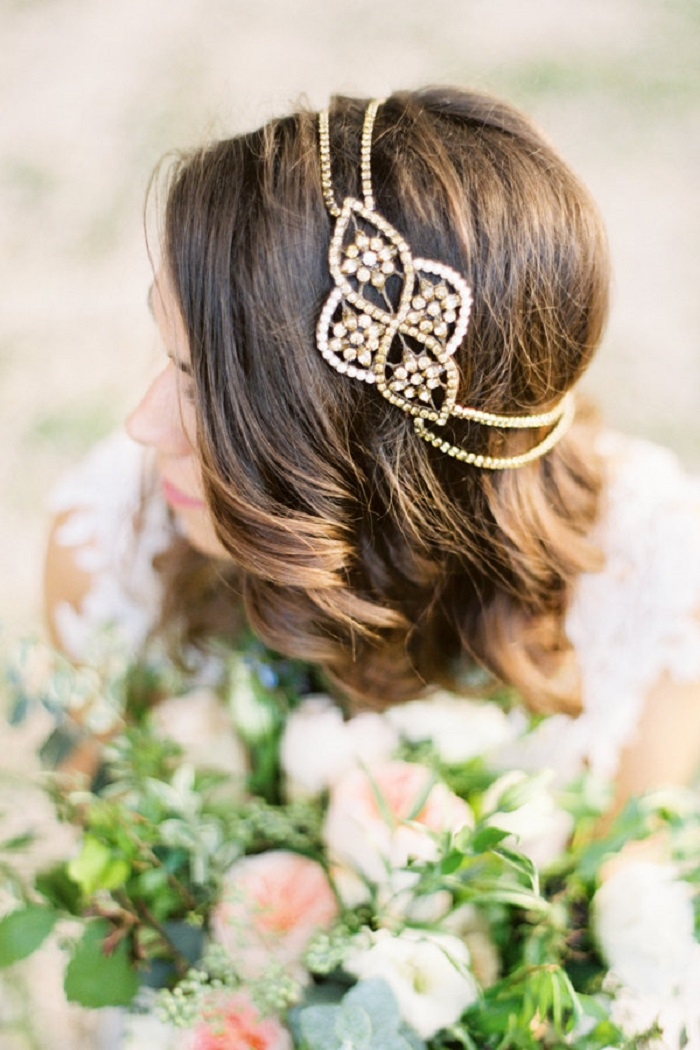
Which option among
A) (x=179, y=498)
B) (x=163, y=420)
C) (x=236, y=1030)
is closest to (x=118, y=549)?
(x=179, y=498)

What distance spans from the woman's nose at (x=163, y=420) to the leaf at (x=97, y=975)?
1.47 feet

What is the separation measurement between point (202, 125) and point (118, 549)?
1179mm

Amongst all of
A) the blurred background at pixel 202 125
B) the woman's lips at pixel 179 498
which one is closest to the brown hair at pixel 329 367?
the woman's lips at pixel 179 498

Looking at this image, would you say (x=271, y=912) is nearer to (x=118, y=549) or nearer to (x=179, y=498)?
(x=179, y=498)

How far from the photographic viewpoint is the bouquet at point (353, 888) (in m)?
0.65

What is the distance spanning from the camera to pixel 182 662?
121 centimetres

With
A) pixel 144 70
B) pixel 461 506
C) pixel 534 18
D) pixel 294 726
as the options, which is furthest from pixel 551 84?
pixel 294 726

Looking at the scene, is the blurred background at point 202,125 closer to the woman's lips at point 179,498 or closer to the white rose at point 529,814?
the woman's lips at point 179,498

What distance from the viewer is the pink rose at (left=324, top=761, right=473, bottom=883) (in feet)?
2.24

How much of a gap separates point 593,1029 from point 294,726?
12.8 inches

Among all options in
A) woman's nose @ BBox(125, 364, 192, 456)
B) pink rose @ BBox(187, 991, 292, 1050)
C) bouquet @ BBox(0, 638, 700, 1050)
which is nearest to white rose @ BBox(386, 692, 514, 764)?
bouquet @ BBox(0, 638, 700, 1050)

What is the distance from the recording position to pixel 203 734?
82cm

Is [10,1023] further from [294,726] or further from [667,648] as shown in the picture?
[667,648]

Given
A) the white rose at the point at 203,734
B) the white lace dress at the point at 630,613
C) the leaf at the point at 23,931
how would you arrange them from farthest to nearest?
1. the white lace dress at the point at 630,613
2. the white rose at the point at 203,734
3. the leaf at the point at 23,931
